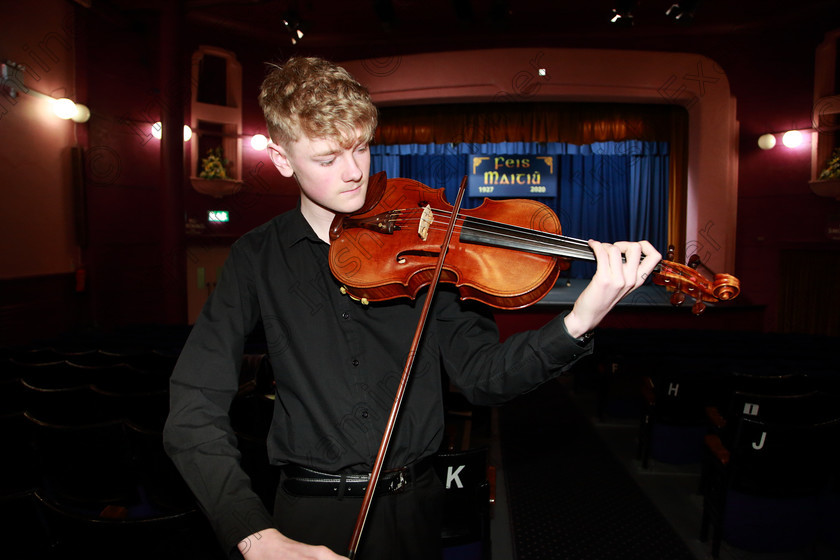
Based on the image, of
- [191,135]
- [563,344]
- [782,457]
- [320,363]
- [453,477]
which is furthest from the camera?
[191,135]

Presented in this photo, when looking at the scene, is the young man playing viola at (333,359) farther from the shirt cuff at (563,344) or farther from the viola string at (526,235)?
the viola string at (526,235)

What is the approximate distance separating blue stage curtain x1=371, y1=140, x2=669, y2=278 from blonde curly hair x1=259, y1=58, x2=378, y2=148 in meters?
9.53

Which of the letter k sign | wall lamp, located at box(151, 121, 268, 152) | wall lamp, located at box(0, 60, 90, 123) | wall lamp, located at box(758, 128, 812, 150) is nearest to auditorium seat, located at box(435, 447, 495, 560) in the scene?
the letter k sign

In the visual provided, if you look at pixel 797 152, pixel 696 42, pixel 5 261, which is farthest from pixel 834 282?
pixel 5 261

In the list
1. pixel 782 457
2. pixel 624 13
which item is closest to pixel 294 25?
pixel 624 13

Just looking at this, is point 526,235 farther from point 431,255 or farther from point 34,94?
point 34,94

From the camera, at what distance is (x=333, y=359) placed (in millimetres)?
1216

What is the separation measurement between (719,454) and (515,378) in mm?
2232

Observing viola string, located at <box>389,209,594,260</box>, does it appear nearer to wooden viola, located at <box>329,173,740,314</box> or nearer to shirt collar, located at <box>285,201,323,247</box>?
wooden viola, located at <box>329,173,740,314</box>

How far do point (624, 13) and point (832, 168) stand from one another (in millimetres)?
4014

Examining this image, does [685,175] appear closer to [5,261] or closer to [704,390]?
A: [704,390]

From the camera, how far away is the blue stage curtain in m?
11.3

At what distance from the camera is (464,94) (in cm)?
845

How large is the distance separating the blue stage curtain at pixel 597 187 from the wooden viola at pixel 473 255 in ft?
30.8
